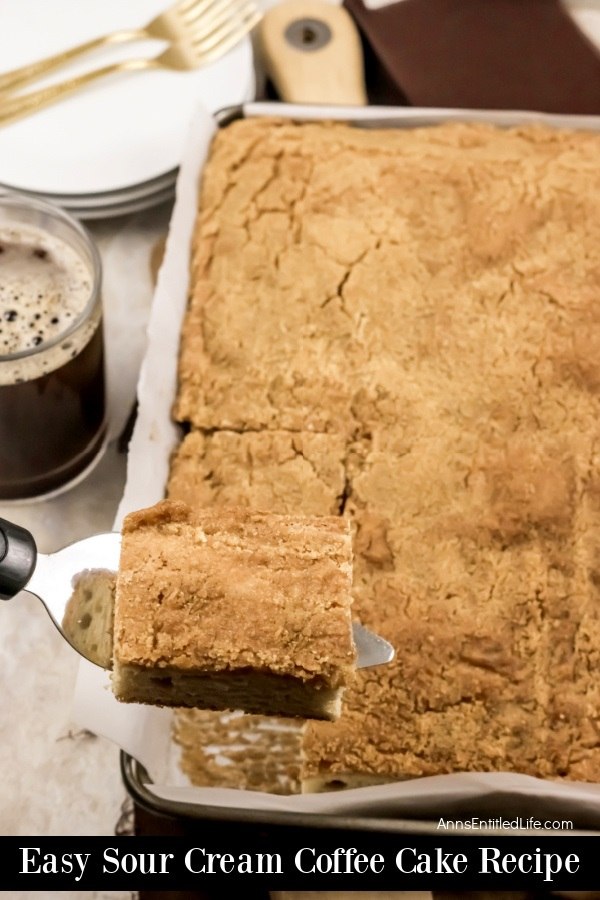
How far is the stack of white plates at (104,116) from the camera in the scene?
1.82 metres

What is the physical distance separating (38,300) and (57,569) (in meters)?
0.54

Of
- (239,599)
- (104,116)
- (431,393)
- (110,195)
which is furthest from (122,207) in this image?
(239,599)

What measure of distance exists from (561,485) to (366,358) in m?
0.37

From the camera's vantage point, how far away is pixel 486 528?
4.50 feet

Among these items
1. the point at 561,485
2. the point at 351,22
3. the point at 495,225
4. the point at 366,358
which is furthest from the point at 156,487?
the point at 351,22

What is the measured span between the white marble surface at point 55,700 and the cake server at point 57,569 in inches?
18.4

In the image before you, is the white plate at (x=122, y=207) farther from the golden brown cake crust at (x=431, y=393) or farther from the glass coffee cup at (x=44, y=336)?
the glass coffee cup at (x=44, y=336)

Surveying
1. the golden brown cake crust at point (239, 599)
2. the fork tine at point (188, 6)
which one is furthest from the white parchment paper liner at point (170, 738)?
the fork tine at point (188, 6)

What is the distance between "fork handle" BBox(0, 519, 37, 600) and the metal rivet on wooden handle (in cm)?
125

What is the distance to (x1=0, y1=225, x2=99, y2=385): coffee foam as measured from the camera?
1.37 metres

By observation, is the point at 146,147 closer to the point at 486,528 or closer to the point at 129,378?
the point at 129,378

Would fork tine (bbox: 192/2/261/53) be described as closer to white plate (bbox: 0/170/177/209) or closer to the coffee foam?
white plate (bbox: 0/170/177/209)

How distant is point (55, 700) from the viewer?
1500 millimetres

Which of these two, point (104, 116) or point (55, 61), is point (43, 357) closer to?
point (104, 116)
